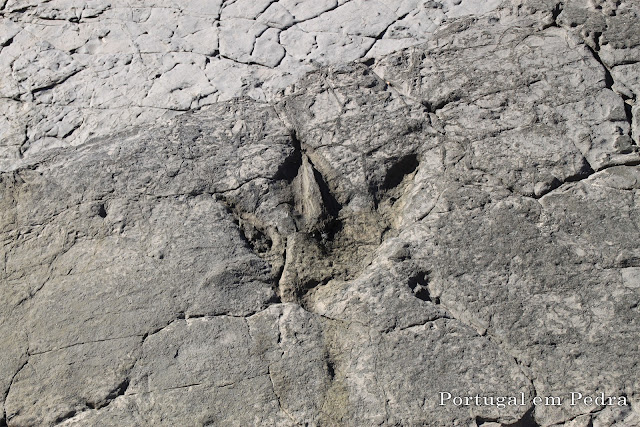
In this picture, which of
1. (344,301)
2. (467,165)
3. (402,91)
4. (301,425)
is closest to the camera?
(301,425)

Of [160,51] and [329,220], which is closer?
[329,220]

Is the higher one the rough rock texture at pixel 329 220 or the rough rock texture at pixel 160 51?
the rough rock texture at pixel 160 51

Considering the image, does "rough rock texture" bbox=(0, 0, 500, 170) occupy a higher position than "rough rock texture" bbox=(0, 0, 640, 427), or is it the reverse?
"rough rock texture" bbox=(0, 0, 500, 170)

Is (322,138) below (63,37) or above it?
below

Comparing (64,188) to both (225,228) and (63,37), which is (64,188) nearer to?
(225,228)

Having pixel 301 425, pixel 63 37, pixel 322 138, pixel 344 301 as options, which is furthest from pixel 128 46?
pixel 301 425

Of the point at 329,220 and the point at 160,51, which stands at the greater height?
the point at 160,51

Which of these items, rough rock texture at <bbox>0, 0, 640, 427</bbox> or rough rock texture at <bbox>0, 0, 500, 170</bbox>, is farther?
rough rock texture at <bbox>0, 0, 500, 170</bbox>

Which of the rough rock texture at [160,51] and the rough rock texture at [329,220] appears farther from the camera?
the rough rock texture at [160,51]
